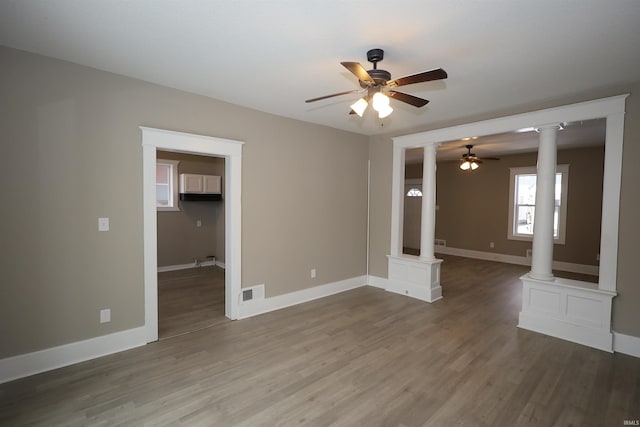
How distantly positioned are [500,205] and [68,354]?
28.2 ft

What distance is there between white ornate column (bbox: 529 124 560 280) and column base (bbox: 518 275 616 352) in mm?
187

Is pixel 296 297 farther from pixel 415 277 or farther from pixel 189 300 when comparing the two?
pixel 415 277

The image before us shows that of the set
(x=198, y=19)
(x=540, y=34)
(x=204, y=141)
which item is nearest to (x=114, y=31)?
(x=198, y=19)

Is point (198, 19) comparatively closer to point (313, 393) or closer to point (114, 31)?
point (114, 31)

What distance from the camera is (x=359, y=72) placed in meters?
2.20

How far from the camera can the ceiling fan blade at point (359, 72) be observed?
2.08 m

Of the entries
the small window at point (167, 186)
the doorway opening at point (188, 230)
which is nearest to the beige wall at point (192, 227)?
the doorway opening at point (188, 230)

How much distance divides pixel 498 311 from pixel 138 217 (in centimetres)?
473

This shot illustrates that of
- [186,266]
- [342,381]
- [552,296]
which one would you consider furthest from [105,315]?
[552,296]

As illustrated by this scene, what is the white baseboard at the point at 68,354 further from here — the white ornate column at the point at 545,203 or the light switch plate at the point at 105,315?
the white ornate column at the point at 545,203

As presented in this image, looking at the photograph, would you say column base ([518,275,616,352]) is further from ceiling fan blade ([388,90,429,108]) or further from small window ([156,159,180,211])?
small window ([156,159,180,211])

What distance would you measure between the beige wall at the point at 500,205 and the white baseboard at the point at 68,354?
7.88 m

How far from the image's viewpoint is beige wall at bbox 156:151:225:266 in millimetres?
6348

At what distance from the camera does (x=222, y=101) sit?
3.75 m
